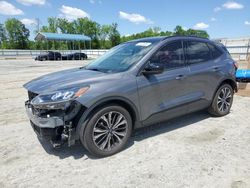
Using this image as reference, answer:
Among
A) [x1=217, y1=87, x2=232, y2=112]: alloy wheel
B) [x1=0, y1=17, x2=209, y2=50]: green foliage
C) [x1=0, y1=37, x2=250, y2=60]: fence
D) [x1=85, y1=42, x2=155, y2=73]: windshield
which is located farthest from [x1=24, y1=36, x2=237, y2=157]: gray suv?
[x1=0, y1=17, x2=209, y2=50]: green foliage

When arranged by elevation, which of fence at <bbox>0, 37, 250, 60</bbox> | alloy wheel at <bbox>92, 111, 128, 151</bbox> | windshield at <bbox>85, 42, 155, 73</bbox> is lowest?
alloy wheel at <bbox>92, 111, 128, 151</bbox>

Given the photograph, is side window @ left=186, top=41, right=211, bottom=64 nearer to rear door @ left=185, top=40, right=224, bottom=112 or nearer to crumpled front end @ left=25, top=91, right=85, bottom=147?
rear door @ left=185, top=40, right=224, bottom=112

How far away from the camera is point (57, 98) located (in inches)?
129

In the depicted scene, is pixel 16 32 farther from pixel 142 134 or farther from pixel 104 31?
pixel 142 134

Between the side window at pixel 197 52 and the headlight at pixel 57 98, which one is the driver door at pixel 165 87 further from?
the headlight at pixel 57 98

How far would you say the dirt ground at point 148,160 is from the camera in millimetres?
3029

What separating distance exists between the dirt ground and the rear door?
0.54m

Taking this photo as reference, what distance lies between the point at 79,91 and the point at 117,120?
761mm

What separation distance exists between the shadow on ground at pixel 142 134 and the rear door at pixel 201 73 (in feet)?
1.54

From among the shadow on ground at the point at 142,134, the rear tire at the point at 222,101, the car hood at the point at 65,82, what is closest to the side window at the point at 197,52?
the rear tire at the point at 222,101

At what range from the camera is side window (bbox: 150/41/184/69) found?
4107mm

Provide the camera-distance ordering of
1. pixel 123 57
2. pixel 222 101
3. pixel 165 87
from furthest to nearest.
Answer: pixel 222 101
pixel 123 57
pixel 165 87

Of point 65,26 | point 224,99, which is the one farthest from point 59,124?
point 65,26

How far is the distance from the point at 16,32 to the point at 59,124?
283 ft
